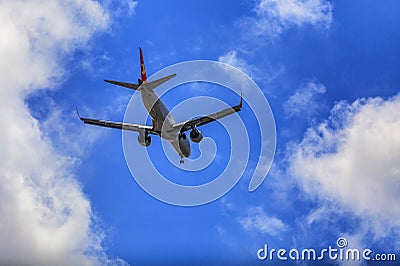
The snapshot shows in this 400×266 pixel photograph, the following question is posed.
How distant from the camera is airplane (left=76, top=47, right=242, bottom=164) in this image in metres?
74.7

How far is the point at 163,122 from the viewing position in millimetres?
77875

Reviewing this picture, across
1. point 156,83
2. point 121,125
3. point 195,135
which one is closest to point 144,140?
point 121,125

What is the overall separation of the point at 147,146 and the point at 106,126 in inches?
284

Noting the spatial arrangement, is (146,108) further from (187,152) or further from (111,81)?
(187,152)

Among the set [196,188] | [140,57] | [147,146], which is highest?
[140,57]

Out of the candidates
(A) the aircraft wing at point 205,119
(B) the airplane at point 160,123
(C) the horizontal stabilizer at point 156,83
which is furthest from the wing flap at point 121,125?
(C) the horizontal stabilizer at point 156,83

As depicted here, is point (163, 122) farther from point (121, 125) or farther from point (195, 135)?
point (121, 125)

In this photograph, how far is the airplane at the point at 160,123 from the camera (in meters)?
74.7

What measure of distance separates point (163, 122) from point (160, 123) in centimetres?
47

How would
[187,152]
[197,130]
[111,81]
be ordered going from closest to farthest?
1. [111,81]
2. [197,130]
3. [187,152]

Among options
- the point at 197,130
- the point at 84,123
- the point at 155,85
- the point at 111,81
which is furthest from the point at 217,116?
the point at 84,123

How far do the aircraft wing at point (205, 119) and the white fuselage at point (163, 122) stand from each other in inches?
46.8

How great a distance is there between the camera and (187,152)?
8456 centimetres

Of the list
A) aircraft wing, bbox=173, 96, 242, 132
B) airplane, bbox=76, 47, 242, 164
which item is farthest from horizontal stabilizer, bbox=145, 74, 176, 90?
aircraft wing, bbox=173, 96, 242, 132
